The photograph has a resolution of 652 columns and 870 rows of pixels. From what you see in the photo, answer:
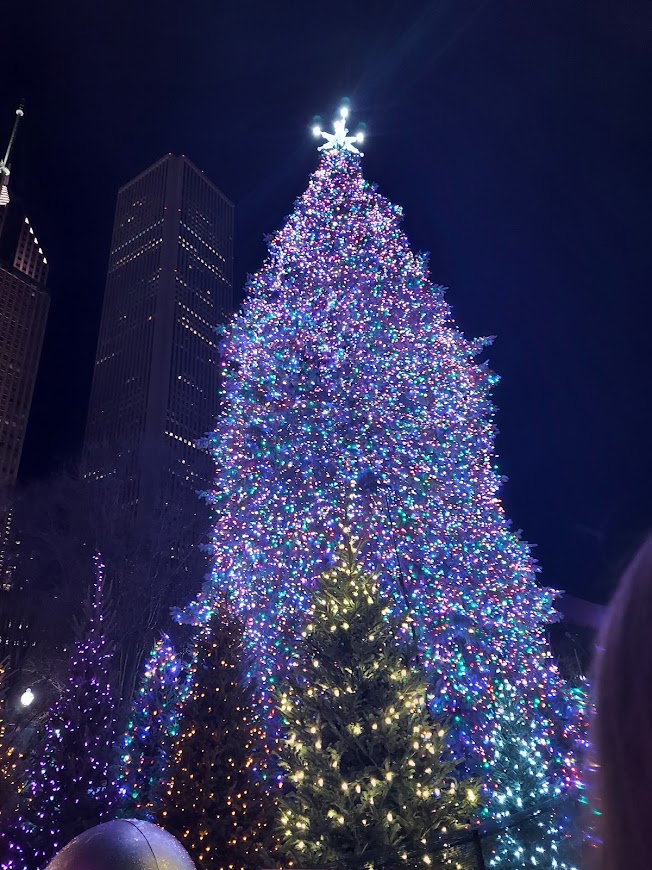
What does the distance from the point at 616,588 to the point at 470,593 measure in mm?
8112

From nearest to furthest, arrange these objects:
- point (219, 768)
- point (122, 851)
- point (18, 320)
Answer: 1. point (122, 851)
2. point (219, 768)
3. point (18, 320)

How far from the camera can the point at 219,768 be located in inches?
301

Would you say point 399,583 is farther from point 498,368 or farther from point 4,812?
point 498,368

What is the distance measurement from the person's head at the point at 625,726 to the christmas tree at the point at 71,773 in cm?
1063

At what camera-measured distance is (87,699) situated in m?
10.4

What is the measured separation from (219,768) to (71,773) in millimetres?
3659

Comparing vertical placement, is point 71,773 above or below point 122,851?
above

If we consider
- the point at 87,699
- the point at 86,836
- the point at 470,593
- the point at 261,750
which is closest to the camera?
the point at 86,836

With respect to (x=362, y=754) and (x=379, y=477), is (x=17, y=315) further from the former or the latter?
(x=362, y=754)

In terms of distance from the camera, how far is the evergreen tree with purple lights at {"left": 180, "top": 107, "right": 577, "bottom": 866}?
338 inches

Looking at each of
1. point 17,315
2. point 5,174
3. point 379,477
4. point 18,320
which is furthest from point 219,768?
point 5,174

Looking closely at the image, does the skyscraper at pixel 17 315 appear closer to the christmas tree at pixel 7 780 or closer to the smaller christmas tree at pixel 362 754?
the christmas tree at pixel 7 780

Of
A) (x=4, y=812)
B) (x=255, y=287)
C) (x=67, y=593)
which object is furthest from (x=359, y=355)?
(x=67, y=593)

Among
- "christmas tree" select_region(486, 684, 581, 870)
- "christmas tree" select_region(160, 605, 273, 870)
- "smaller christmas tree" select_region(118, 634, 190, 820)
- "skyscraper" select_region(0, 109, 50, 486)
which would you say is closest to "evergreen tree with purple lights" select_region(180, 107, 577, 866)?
"christmas tree" select_region(486, 684, 581, 870)
